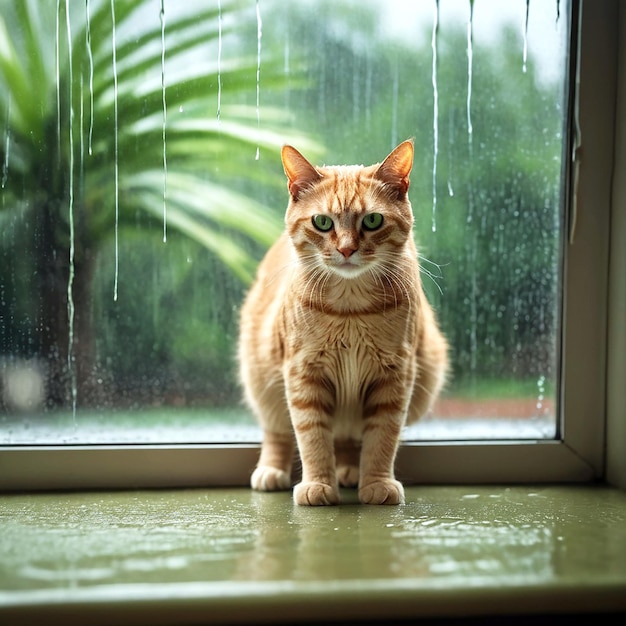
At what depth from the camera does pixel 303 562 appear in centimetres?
113

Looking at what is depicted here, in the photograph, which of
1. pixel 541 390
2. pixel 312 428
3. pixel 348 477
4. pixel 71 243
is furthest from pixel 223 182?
pixel 541 390

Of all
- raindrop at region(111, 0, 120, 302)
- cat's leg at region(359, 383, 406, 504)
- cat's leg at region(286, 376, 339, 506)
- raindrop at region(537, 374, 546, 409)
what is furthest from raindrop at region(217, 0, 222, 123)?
raindrop at region(537, 374, 546, 409)

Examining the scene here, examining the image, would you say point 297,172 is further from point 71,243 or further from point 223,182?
point 71,243

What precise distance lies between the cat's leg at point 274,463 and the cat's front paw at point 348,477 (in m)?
0.13

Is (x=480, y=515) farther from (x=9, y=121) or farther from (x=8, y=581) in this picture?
(x=9, y=121)

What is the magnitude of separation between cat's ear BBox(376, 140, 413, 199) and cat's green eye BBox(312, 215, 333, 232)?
0.15 metres

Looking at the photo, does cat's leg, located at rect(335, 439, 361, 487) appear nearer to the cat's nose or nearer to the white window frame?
the white window frame

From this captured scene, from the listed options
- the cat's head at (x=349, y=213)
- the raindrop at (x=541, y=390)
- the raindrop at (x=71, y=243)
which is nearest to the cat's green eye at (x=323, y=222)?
the cat's head at (x=349, y=213)

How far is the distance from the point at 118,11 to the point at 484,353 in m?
1.22

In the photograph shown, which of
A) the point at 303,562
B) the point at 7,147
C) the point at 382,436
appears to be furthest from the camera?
the point at 7,147

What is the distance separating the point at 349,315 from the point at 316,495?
37 cm

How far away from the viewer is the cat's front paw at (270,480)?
1700 millimetres

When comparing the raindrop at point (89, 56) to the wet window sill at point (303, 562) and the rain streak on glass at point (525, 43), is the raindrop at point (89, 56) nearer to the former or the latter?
the wet window sill at point (303, 562)

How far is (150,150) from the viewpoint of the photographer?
181cm
